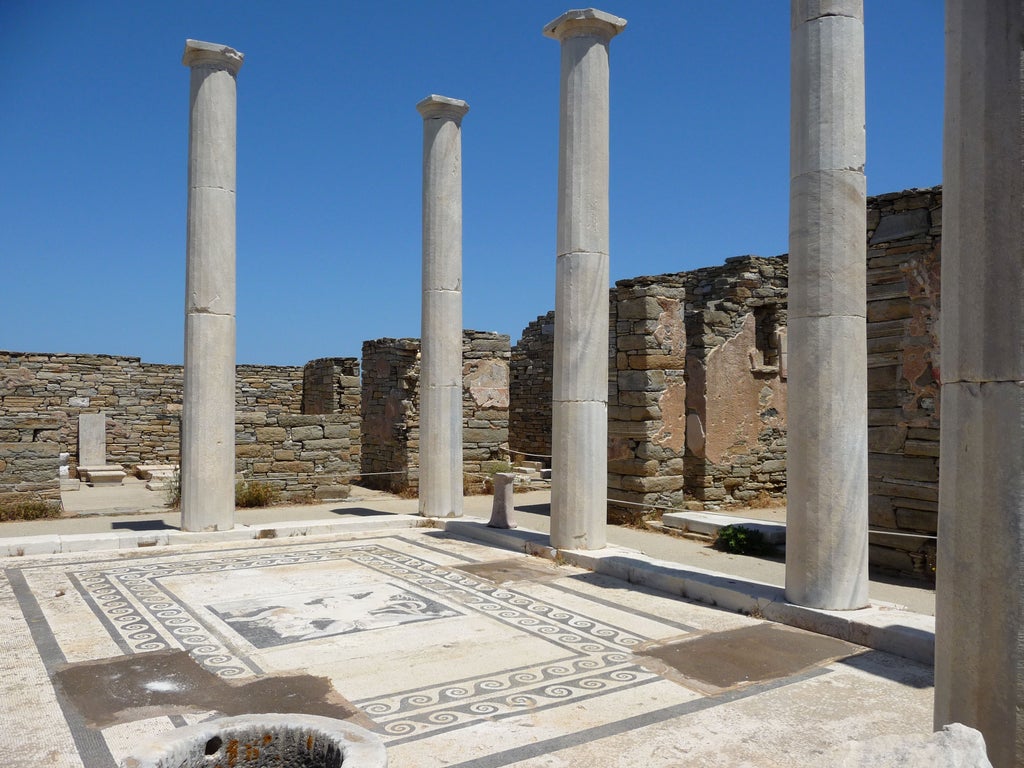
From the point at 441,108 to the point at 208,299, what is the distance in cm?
385

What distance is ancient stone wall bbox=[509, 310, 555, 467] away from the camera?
19.9 m

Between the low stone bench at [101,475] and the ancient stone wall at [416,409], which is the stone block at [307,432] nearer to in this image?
the ancient stone wall at [416,409]

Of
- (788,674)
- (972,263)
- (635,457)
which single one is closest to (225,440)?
(635,457)

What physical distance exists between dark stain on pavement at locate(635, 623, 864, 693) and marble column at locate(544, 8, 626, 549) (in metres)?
2.68

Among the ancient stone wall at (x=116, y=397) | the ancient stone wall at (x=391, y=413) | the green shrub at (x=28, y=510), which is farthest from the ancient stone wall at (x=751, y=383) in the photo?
the green shrub at (x=28, y=510)

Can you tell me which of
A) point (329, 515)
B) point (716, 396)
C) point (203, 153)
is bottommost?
point (329, 515)

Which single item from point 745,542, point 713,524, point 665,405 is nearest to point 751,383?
point 665,405

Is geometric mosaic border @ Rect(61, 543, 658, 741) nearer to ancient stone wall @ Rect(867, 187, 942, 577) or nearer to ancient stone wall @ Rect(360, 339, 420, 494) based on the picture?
ancient stone wall @ Rect(867, 187, 942, 577)

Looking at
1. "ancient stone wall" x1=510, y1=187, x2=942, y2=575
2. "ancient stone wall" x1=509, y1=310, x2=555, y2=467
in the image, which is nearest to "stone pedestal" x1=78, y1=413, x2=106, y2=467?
"ancient stone wall" x1=509, y1=310, x2=555, y2=467

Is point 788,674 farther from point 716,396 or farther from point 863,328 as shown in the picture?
point 716,396

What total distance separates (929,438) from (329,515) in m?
7.82

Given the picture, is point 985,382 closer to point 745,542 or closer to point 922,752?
point 922,752

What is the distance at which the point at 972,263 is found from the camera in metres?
2.74

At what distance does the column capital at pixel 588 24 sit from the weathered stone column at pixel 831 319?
2.76m
